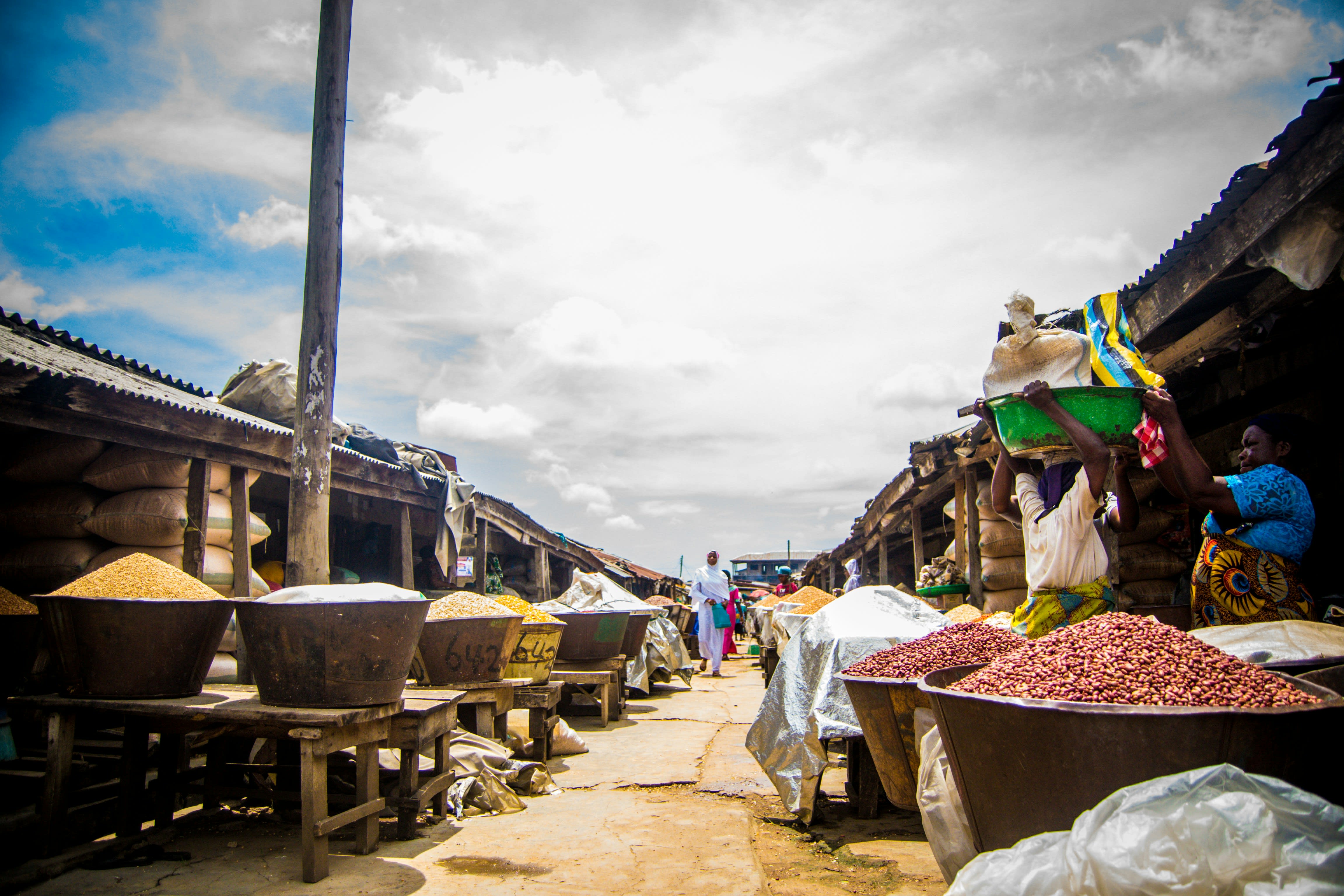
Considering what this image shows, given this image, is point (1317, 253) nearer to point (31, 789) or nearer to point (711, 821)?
point (711, 821)

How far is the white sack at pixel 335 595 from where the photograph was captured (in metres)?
3.10

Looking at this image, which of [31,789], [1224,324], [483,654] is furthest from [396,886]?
[1224,324]

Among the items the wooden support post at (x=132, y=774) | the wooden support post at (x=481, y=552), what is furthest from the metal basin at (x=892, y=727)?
the wooden support post at (x=481, y=552)

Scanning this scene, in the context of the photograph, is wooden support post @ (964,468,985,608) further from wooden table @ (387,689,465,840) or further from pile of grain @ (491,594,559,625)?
wooden table @ (387,689,465,840)

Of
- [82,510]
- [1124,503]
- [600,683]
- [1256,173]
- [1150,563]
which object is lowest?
[600,683]

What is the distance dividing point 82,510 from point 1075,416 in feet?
19.4

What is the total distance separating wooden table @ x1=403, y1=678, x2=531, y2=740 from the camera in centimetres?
460

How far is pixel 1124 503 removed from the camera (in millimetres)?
3088

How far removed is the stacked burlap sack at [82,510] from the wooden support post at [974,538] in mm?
6000

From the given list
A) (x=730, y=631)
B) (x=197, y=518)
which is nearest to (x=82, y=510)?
(x=197, y=518)

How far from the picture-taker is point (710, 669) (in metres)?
13.1

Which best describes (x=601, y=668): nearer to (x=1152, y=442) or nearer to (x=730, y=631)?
(x=1152, y=442)

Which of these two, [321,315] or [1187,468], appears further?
[321,315]

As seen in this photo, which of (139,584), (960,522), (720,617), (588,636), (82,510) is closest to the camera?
(139,584)
